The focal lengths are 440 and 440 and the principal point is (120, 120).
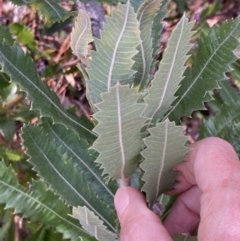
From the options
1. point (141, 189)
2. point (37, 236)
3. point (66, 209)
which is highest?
point (141, 189)

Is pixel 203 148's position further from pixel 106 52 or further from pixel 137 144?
pixel 106 52

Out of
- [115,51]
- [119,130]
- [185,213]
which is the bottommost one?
[185,213]

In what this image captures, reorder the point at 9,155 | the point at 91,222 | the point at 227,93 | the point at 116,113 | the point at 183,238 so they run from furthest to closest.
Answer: the point at 227,93, the point at 9,155, the point at 183,238, the point at 91,222, the point at 116,113

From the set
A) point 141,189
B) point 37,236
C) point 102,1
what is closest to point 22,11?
point 102,1

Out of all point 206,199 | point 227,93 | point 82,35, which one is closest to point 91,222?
point 206,199

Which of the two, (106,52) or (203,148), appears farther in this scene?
(203,148)

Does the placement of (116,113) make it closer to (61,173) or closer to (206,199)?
(206,199)
